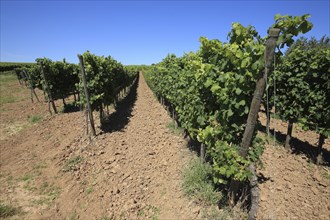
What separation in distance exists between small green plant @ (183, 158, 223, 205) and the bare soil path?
0.73ft

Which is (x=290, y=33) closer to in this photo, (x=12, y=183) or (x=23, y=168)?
(x=12, y=183)

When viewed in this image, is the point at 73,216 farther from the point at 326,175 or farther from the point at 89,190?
the point at 326,175

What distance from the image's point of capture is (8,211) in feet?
14.8

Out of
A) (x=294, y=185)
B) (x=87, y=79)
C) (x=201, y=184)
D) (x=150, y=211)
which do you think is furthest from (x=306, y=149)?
(x=87, y=79)

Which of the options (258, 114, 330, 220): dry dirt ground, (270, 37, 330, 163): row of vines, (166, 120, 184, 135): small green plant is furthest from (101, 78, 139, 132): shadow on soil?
(270, 37, 330, 163): row of vines

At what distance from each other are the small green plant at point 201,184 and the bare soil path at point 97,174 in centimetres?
22

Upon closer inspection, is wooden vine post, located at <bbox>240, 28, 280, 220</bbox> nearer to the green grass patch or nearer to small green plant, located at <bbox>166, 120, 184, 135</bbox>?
the green grass patch

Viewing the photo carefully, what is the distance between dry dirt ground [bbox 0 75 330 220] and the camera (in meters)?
4.28

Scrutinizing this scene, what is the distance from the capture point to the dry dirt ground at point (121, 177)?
4.28 m

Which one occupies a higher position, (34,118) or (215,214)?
(34,118)

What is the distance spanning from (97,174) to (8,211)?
210 cm

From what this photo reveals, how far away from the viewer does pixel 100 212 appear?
4.33 m

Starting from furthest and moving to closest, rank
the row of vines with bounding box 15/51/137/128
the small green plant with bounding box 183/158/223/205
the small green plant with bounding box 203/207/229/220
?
1. the row of vines with bounding box 15/51/137/128
2. the small green plant with bounding box 183/158/223/205
3. the small green plant with bounding box 203/207/229/220

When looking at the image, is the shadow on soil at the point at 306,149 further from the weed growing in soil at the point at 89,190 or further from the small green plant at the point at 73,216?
the small green plant at the point at 73,216
